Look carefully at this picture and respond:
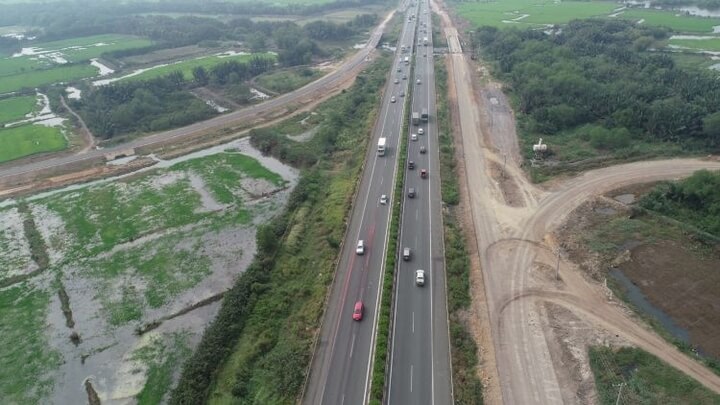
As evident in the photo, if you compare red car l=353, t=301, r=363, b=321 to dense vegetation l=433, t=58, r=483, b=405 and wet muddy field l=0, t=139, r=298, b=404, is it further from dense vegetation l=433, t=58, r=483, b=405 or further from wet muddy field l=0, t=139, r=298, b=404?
wet muddy field l=0, t=139, r=298, b=404

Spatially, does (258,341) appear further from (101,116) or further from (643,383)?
(101,116)

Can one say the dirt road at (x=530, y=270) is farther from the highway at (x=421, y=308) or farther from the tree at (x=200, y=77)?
the tree at (x=200, y=77)

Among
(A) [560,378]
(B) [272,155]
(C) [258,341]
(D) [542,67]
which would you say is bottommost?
(A) [560,378]

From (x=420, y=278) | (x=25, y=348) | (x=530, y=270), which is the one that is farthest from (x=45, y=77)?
(x=530, y=270)

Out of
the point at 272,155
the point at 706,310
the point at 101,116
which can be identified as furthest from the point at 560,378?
the point at 101,116

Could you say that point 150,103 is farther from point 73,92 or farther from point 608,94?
point 608,94

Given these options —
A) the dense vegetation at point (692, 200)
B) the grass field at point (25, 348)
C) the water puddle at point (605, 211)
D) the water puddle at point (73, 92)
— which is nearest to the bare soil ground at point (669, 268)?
the water puddle at point (605, 211)

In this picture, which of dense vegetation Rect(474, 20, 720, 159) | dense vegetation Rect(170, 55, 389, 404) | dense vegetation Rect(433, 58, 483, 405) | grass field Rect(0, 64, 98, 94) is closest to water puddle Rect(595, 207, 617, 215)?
dense vegetation Rect(433, 58, 483, 405)
